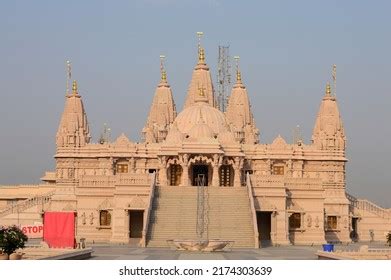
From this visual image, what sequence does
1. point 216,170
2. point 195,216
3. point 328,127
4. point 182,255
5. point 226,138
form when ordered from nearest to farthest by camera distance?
1. point 182,255
2. point 195,216
3. point 216,170
4. point 226,138
5. point 328,127

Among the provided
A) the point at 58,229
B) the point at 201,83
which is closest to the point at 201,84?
the point at 201,83

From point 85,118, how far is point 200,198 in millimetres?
24238

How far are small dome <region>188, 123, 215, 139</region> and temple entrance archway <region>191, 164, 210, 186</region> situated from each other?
6.46ft

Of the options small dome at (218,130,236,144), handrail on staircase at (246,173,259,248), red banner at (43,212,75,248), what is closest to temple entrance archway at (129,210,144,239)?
handrail on staircase at (246,173,259,248)

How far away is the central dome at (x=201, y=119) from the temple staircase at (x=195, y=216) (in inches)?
581

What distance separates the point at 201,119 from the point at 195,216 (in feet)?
64.0

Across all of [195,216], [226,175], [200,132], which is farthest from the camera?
[226,175]

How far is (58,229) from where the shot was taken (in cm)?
3778

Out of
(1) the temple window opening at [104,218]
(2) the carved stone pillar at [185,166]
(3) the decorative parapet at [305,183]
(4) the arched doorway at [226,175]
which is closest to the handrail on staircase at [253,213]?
(3) the decorative parapet at [305,183]

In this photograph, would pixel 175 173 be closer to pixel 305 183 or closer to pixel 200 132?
pixel 200 132

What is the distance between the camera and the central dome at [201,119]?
216 ft

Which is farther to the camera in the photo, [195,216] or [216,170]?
[216,170]

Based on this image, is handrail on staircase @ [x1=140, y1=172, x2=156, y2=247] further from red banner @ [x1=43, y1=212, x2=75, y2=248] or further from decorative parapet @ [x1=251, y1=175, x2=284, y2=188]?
red banner @ [x1=43, y1=212, x2=75, y2=248]
